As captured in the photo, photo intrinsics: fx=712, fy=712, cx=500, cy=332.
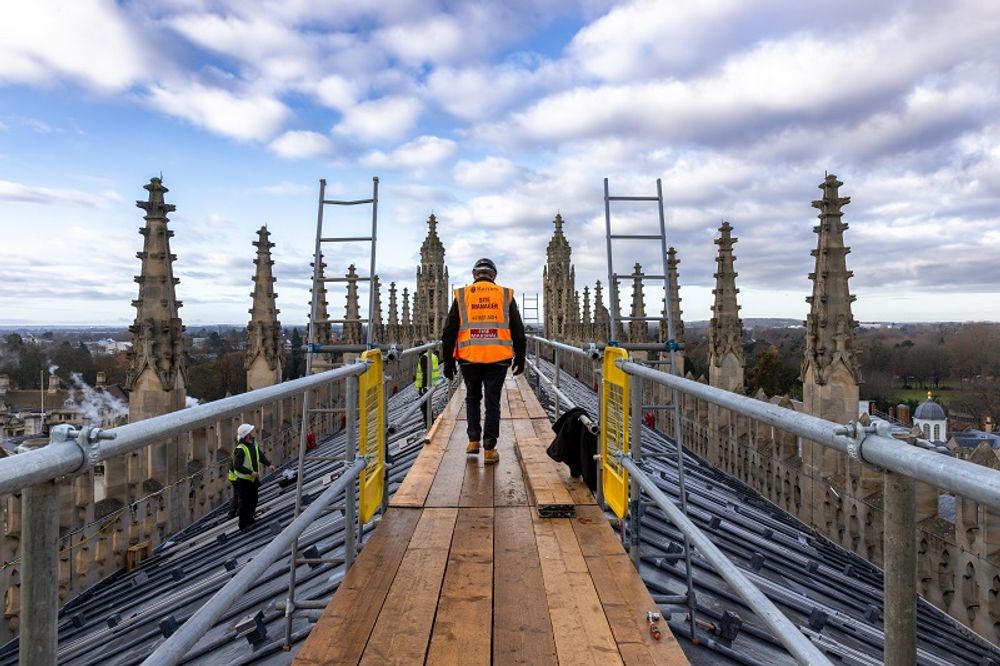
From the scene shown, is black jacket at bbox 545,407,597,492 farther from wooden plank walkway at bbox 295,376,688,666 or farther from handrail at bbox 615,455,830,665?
handrail at bbox 615,455,830,665

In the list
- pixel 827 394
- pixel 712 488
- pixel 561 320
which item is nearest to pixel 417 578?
pixel 712 488

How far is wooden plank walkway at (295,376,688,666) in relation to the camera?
329 centimetres

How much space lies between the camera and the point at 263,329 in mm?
17453

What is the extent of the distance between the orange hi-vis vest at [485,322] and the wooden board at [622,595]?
8.35 ft

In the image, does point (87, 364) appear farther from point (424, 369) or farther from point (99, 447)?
point (99, 447)

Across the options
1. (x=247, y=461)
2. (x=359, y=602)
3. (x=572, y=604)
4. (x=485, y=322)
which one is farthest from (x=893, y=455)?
(x=247, y=461)

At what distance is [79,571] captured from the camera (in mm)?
9852

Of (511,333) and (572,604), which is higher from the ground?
(511,333)

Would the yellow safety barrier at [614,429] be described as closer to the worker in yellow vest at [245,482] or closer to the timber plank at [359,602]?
the timber plank at [359,602]

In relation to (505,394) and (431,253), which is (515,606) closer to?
(505,394)

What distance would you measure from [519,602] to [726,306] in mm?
15691

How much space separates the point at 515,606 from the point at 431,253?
106ft

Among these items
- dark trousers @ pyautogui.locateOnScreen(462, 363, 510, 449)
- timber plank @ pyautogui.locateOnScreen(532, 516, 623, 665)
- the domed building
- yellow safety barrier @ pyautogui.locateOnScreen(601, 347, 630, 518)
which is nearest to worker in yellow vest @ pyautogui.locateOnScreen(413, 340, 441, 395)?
dark trousers @ pyautogui.locateOnScreen(462, 363, 510, 449)

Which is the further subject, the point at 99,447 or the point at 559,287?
the point at 559,287
